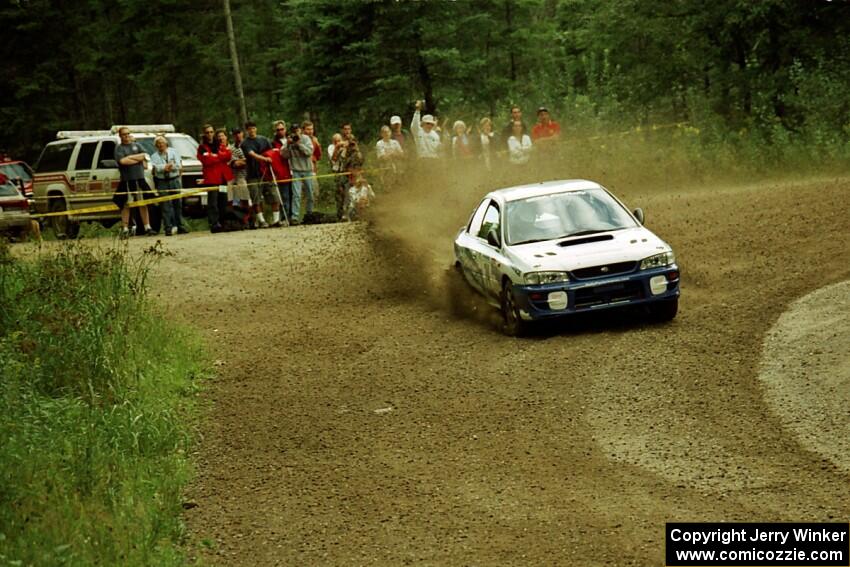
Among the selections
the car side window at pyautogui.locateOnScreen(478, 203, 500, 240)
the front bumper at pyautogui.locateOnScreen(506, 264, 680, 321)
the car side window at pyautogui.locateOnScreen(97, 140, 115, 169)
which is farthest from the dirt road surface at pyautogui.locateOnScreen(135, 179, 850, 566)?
the car side window at pyautogui.locateOnScreen(97, 140, 115, 169)

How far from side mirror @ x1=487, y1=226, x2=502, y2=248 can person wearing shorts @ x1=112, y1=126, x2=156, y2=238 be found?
427 inches

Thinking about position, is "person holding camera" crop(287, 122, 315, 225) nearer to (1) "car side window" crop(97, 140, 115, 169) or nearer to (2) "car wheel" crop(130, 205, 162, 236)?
(2) "car wheel" crop(130, 205, 162, 236)

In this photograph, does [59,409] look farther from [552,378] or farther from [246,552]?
[552,378]

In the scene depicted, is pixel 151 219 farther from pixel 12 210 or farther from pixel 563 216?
pixel 563 216

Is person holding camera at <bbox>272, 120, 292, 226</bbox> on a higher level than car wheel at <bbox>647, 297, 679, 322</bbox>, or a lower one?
higher

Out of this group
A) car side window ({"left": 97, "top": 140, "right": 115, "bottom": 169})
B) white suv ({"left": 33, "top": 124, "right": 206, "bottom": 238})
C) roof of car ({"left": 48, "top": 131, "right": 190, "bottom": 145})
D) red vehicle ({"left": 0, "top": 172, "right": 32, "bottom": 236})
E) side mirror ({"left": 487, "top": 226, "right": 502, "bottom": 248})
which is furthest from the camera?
car side window ({"left": 97, "top": 140, "right": 115, "bottom": 169})

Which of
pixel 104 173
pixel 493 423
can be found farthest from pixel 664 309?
pixel 104 173

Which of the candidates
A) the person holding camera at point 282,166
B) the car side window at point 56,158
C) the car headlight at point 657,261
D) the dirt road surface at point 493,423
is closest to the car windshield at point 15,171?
the car side window at point 56,158

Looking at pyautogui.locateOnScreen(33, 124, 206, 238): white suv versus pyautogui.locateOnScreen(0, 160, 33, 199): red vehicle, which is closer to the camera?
pyautogui.locateOnScreen(33, 124, 206, 238): white suv

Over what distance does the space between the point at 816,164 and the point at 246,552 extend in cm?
2268

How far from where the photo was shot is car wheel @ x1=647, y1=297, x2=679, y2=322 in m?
14.4

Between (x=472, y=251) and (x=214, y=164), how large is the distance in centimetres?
1083

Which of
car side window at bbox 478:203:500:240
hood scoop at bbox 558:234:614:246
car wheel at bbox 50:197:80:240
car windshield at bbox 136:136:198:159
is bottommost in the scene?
car wheel at bbox 50:197:80:240

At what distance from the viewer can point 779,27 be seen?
3203cm
